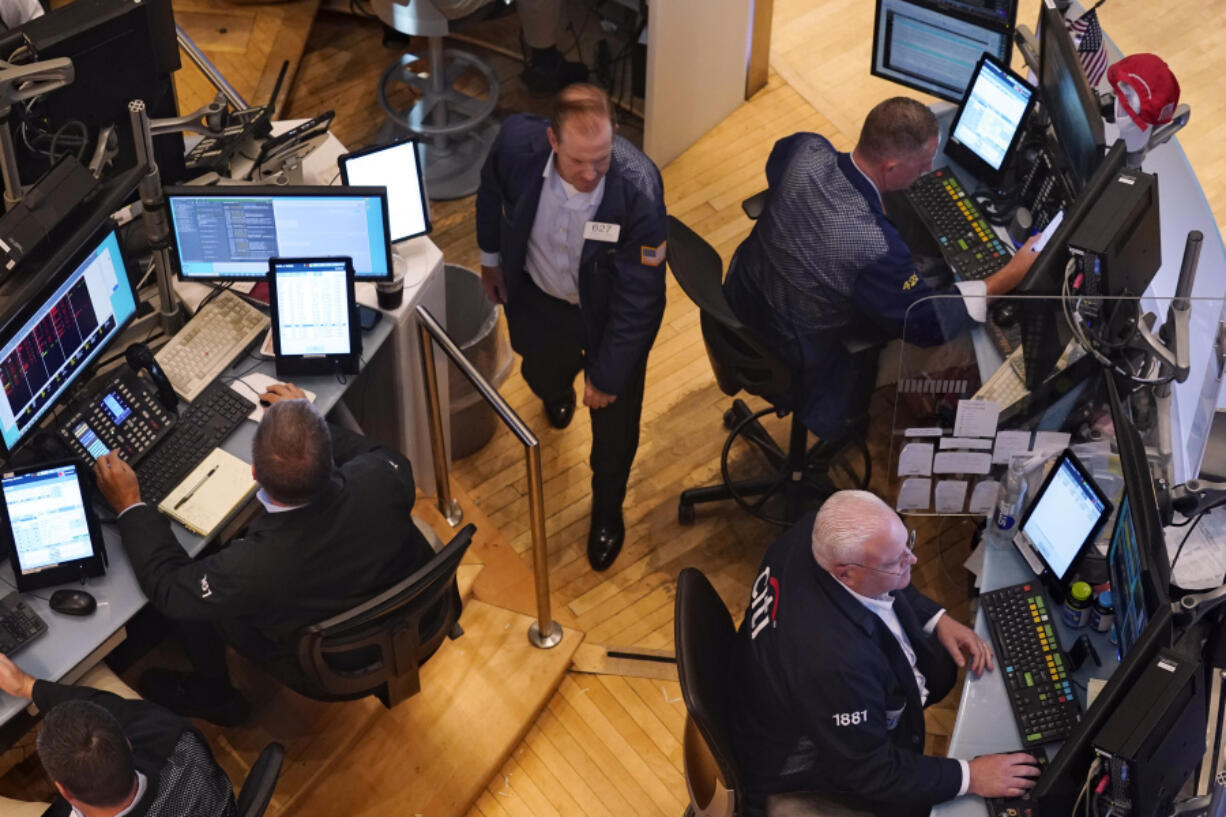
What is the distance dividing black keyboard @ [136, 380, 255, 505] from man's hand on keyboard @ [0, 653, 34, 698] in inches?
21.1

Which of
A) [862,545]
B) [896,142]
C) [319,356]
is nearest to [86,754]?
[319,356]

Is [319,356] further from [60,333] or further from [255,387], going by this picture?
[60,333]

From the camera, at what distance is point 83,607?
3.28m

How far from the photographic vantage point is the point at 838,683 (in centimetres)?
301

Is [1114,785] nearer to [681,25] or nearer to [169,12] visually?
[169,12]

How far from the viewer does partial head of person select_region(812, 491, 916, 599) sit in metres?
3.03

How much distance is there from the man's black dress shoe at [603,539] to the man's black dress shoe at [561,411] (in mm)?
461

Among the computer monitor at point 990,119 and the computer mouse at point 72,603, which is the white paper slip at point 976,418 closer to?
the computer monitor at point 990,119

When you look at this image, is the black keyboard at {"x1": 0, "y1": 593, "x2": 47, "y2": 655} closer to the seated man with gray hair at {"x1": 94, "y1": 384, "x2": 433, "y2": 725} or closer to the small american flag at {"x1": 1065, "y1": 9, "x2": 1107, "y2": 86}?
the seated man with gray hair at {"x1": 94, "y1": 384, "x2": 433, "y2": 725}

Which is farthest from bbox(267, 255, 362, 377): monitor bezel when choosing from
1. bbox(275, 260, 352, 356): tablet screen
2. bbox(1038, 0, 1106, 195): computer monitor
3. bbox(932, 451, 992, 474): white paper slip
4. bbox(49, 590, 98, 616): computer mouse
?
bbox(1038, 0, 1106, 195): computer monitor

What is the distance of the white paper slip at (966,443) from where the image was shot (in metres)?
3.49

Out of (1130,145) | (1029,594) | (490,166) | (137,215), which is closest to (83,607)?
(137,215)

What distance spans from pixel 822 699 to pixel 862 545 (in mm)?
335

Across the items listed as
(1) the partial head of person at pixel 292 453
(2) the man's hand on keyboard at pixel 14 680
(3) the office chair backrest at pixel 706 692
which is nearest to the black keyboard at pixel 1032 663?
(3) the office chair backrest at pixel 706 692
